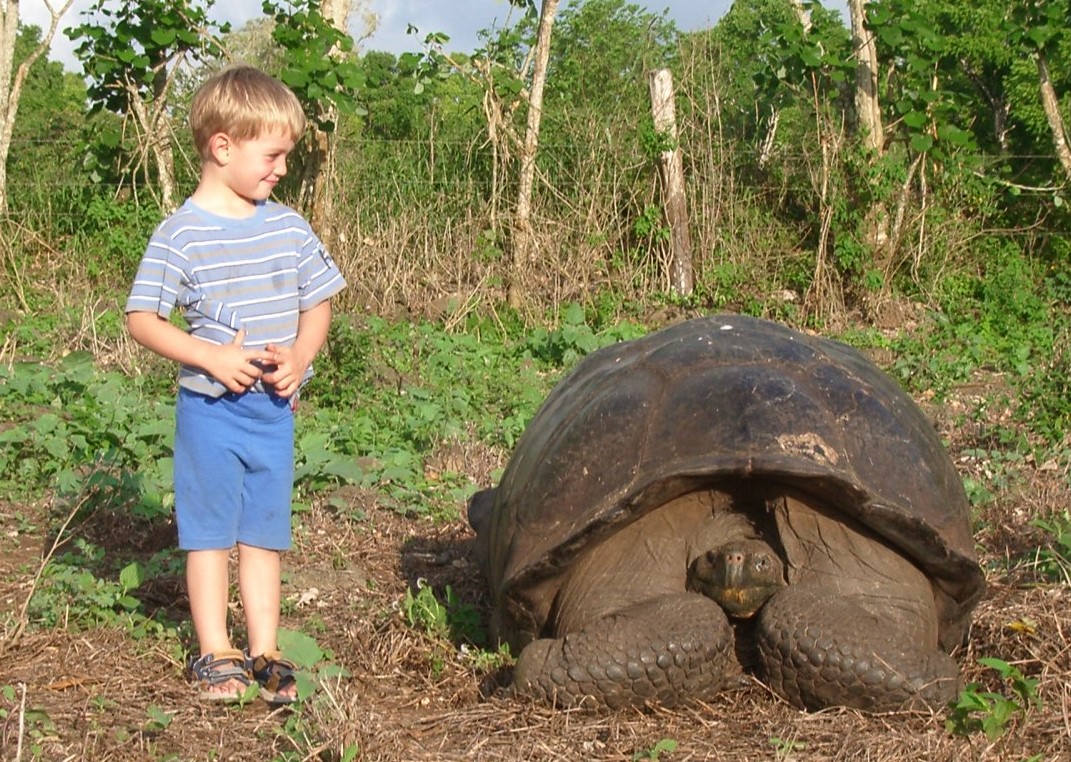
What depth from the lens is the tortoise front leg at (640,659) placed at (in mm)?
3092

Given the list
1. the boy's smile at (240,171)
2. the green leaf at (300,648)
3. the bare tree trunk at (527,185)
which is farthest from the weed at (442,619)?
the bare tree trunk at (527,185)

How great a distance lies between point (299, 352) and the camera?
335 centimetres

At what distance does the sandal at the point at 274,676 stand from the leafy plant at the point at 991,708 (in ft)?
Answer: 4.98

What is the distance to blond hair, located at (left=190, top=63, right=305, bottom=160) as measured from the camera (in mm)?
3197

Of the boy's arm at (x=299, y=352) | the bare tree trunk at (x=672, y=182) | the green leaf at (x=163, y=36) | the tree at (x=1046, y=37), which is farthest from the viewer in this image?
the tree at (x=1046, y=37)

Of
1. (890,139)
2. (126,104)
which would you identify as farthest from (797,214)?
(126,104)

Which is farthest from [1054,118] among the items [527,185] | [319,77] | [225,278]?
[225,278]

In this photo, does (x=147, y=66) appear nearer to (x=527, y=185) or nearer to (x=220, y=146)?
(x=527, y=185)

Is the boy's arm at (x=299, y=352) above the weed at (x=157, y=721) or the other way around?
above

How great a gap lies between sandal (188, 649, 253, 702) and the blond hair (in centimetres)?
125

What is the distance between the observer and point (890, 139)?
10.0 m

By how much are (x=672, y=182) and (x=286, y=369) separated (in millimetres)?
6751

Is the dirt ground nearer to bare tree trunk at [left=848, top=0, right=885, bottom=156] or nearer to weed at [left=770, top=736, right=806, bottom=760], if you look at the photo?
weed at [left=770, top=736, right=806, bottom=760]

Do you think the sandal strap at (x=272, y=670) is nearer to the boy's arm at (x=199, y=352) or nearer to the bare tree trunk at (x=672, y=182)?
the boy's arm at (x=199, y=352)
